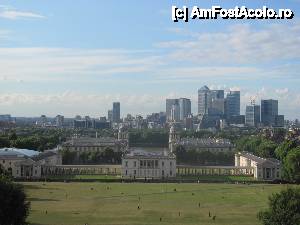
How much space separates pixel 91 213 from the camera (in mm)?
54844

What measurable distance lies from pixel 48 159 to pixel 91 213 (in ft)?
185

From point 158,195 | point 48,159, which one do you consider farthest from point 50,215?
point 48,159

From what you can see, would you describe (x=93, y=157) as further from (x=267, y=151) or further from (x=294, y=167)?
(x=294, y=167)

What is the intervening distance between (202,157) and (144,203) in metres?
74.0

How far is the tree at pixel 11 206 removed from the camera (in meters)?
44.3

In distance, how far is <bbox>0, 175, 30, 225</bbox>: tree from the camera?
44.3m

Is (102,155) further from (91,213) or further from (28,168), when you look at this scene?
(91,213)

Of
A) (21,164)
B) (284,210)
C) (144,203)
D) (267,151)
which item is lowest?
(144,203)

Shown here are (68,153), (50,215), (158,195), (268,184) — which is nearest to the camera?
(50,215)

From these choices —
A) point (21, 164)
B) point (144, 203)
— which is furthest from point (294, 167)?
point (21, 164)

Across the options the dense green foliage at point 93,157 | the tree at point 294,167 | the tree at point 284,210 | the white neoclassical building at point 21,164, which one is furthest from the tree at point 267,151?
the tree at point 284,210

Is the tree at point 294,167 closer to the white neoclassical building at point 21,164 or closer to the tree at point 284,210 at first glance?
the white neoclassical building at point 21,164

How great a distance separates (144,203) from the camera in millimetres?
61781

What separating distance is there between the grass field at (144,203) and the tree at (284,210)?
233 inches
